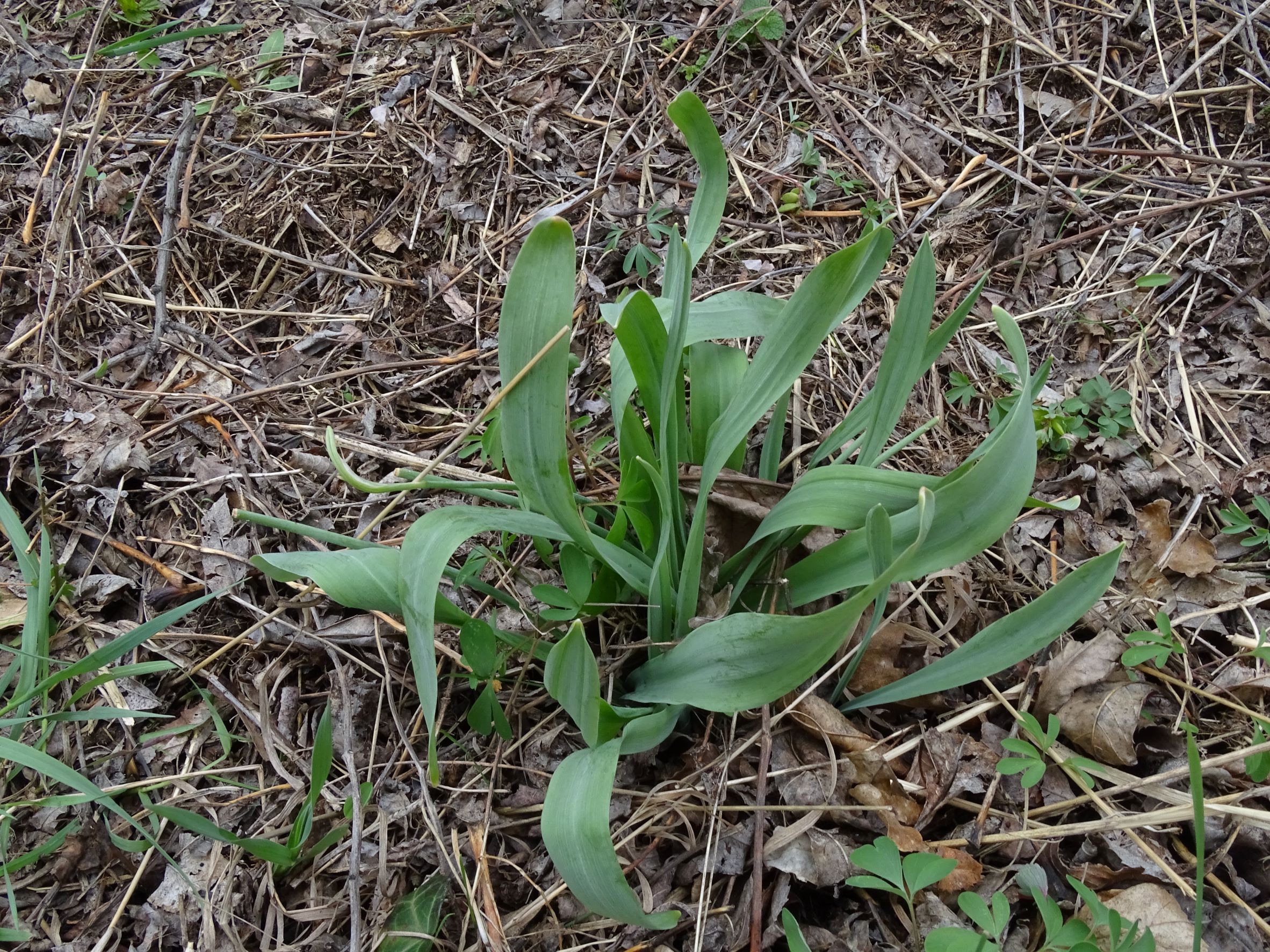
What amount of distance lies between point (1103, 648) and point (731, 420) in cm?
63

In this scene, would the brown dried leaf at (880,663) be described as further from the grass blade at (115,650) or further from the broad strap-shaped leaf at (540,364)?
the grass blade at (115,650)

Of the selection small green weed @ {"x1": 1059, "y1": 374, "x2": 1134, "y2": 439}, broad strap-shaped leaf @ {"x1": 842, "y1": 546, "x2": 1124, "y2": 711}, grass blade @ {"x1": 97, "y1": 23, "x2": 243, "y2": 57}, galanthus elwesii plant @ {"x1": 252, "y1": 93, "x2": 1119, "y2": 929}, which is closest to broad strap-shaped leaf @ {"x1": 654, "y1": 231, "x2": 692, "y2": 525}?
galanthus elwesii plant @ {"x1": 252, "y1": 93, "x2": 1119, "y2": 929}

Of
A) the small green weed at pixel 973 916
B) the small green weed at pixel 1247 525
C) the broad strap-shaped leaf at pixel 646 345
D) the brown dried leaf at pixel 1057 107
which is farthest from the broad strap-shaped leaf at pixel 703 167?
the brown dried leaf at pixel 1057 107

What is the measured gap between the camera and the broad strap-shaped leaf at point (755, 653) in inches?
24.6

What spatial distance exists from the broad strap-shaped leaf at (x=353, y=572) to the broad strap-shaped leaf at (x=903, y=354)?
0.58 m

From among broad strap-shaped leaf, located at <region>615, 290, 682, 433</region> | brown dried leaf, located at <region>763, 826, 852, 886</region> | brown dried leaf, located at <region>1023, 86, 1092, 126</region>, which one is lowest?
brown dried leaf, located at <region>763, 826, 852, 886</region>

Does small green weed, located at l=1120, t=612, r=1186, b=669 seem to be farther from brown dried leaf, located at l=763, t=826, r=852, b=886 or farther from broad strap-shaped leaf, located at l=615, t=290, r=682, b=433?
broad strap-shaped leaf, located at l=615, t=290, r=682, b=433

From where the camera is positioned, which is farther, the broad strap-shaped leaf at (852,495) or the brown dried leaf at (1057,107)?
the brown dried leaf at (1057,107)

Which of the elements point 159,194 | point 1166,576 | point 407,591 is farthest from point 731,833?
point 159,194

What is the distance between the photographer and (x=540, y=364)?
2.49ft

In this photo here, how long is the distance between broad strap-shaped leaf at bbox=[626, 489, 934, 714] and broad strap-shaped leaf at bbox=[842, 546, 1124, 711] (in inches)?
7.2

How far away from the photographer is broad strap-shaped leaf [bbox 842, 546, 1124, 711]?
2.64ft

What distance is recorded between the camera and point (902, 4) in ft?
5.86

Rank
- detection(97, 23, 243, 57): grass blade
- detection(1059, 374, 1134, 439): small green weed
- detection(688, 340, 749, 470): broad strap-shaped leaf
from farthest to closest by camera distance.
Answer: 1. detection(97, 23, 243, 57): grass blade
2. detection(1059, 374, 1134, 439): small green weed
3. detection(688, 340, 749, 470): broad strap-shaped leaf
